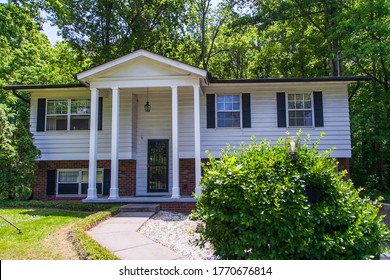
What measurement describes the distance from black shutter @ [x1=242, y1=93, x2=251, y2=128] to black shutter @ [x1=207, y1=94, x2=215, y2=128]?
1.05 meters

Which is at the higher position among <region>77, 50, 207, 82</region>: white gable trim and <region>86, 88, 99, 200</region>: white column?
<region>77, 50, 207, 82</region>: white gable trim

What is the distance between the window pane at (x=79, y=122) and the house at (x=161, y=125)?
0.04 meters

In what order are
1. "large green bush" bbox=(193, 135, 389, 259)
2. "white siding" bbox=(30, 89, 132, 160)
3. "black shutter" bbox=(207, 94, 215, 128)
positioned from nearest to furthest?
"large green bush" bbox=(193, 135, 389, 259) < "black shutter" bbox=(207, 94, 215, 128) < "white siding" bbox=(30, 89, 132, 160)

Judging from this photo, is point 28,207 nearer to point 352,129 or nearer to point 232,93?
point 232,93

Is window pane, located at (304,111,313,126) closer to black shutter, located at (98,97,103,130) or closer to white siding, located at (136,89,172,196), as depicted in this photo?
white siding, located at (136,89,172,196)

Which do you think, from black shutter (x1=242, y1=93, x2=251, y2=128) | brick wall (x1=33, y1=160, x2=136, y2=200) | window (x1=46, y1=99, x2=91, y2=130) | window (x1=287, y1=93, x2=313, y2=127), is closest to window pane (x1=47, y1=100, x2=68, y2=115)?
window (x1=46, y1=99, x2=91, y2=130)

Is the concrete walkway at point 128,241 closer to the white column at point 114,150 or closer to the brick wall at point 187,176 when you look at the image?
the white column at point 114,150

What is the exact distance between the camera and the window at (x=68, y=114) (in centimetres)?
1126

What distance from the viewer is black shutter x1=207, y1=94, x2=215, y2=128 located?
10.9 metres

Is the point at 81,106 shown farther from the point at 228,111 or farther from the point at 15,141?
the point at 228,111

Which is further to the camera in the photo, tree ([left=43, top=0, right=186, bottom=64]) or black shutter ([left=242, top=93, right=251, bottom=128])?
tree ([left=43, top=0, right=186, bottom=64])

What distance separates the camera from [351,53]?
40.4 feet

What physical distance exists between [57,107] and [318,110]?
9.34 metres

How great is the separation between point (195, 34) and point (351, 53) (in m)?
14.1
